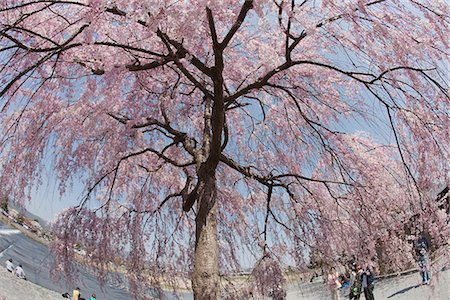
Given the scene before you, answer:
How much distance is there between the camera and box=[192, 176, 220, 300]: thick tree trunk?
17.4 ft

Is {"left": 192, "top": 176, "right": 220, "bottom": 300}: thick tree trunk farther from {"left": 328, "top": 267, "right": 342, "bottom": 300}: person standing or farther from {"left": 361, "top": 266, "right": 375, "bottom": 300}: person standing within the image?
{"left": 361, "top": 266, "right": 375, "bottom": 300}: person standing

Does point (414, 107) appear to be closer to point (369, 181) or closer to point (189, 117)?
point (369, 181)

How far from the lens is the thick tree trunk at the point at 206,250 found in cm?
531

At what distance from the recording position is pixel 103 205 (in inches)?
305

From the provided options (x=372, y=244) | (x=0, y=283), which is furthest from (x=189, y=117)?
(x=0, y=283)

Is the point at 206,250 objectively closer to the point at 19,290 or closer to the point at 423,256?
the point at 423,256

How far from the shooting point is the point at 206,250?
5.46 metres

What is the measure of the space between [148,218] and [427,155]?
4776 millimetres

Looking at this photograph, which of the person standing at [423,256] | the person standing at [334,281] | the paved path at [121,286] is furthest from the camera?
the paved path at [121,286]

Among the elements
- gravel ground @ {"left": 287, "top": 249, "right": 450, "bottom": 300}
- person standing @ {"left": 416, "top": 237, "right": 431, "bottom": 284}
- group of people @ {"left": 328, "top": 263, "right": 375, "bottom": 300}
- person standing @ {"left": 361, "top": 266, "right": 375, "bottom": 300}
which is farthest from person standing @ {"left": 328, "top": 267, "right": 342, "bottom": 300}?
person standing @ {"left": 416, "top": 237, "right": 431, "bottom": 284}

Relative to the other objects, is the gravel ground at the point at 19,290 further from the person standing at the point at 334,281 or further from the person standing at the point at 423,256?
the person standing at the point at 423,256

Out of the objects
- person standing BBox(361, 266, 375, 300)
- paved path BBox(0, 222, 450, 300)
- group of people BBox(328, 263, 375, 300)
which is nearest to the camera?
group of people BBox(328, 263, 375, 300)

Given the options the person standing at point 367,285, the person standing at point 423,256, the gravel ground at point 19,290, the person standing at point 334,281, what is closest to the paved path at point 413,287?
the person standing at point 423,256

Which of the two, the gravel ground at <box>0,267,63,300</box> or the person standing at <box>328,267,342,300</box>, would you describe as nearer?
the person standing at <box>328,267,342,300</box>
